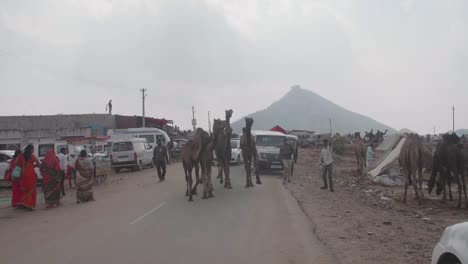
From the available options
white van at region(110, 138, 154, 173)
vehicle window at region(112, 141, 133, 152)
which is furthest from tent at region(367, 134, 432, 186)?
vehicle window at region(112, 141, 133, 152)

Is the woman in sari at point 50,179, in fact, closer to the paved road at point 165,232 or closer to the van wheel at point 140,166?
the paved road at point 165,232

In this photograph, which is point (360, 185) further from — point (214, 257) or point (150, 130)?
point (150, 130)

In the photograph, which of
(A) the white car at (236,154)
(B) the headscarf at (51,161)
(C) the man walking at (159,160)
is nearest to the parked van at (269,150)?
(A) the white car at (236,154)

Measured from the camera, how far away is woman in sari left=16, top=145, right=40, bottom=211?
14695mm

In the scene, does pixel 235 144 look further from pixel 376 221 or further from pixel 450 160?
pixel 376 221

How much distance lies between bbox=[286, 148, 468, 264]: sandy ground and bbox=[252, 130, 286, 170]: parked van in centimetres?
588

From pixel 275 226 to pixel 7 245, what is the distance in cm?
535

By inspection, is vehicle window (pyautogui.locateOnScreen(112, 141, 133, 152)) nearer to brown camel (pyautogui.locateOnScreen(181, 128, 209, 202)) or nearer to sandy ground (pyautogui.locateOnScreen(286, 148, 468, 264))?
sandy ground (pyautogui.locateOnScreen(286, 148, 468, 264))

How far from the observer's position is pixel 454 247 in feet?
15.8

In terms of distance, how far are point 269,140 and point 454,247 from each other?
21.6 meters

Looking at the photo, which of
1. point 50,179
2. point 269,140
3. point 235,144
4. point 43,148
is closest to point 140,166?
point 235,144

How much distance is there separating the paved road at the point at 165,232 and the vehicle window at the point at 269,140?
1032 centimetres

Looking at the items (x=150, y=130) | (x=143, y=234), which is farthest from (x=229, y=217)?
(x=150, y=130)

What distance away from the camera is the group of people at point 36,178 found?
48.2 feet
